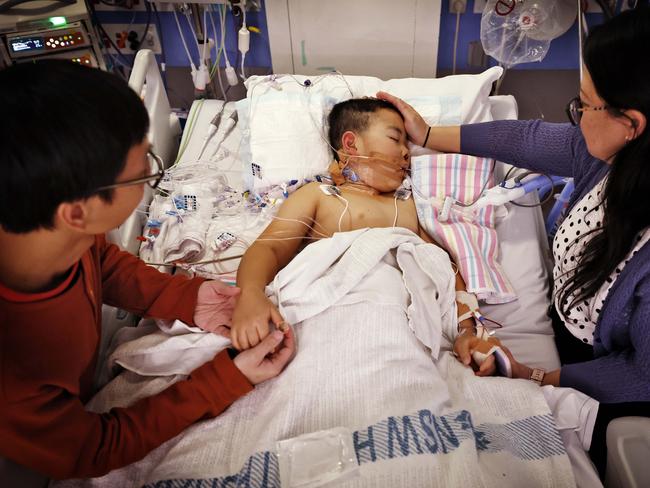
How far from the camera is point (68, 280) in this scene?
3.34 feet

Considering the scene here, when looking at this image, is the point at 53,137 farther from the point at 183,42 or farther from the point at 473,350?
the point at 183,42

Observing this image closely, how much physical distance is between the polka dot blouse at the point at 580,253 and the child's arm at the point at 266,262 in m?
0.85

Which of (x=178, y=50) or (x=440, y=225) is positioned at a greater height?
(x=178, y=50)

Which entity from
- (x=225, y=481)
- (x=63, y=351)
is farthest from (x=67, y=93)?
(x=225, y=481)

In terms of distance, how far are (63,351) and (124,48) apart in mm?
2122

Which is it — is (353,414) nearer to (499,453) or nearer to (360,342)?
(360,342)

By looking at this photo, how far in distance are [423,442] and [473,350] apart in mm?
437

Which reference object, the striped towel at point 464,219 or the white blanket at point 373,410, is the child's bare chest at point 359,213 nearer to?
the striped towel at point 464,219

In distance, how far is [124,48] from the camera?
261cm

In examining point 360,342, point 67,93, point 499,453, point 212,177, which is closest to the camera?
point 67,93

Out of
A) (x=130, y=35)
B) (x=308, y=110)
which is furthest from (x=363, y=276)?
(x=130, y=35)

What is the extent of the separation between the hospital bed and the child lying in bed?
0.60 feet

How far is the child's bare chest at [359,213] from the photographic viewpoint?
6.05 ft

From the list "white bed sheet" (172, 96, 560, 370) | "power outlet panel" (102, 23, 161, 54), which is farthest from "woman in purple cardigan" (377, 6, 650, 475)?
"power outlet panel" (102, 23, 161, 54)
